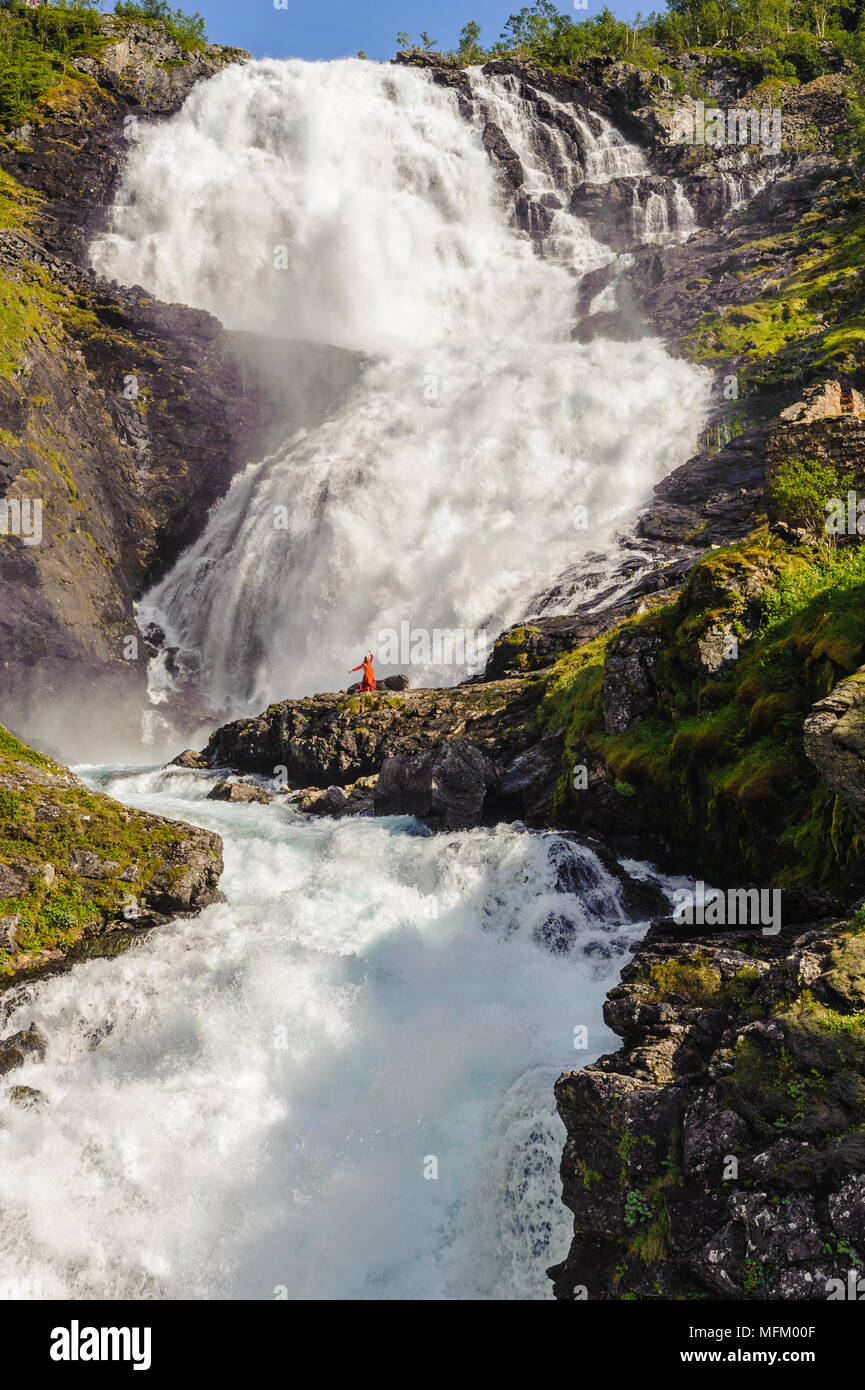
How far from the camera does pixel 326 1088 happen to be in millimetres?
10719

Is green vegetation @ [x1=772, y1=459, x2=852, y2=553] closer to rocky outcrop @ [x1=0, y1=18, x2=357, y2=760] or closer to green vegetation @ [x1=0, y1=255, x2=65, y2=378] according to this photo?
rocky outcrop @ [x1=0, y1=18, x2=357, y2=760]

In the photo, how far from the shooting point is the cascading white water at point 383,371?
1387 inches

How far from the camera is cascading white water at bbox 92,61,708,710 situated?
35.2 m

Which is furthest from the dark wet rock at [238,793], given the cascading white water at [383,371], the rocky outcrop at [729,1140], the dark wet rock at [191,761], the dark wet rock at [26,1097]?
the rocky outcrop at [729,1140]

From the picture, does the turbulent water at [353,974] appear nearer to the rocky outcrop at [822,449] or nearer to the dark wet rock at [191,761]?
the dark wet rock at [191,761]

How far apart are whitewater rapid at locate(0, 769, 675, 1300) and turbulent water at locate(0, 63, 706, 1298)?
0.11ft

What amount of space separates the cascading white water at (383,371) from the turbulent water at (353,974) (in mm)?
233

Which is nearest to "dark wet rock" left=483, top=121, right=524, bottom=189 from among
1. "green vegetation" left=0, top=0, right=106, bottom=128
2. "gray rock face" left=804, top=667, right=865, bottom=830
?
"green vegetation" left=0, top=0, right=106, bottom=128

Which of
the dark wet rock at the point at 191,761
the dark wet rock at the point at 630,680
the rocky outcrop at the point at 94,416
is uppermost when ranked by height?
Result: the rocky outcrop at the point at 94,416

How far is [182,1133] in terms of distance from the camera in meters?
10.1

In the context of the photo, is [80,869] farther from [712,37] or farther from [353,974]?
[712,37]

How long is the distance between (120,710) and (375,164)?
47.5 m

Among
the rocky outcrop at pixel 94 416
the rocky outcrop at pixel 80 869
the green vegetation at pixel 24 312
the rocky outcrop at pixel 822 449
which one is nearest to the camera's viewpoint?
the rocky outcrop at pixel 80 869
